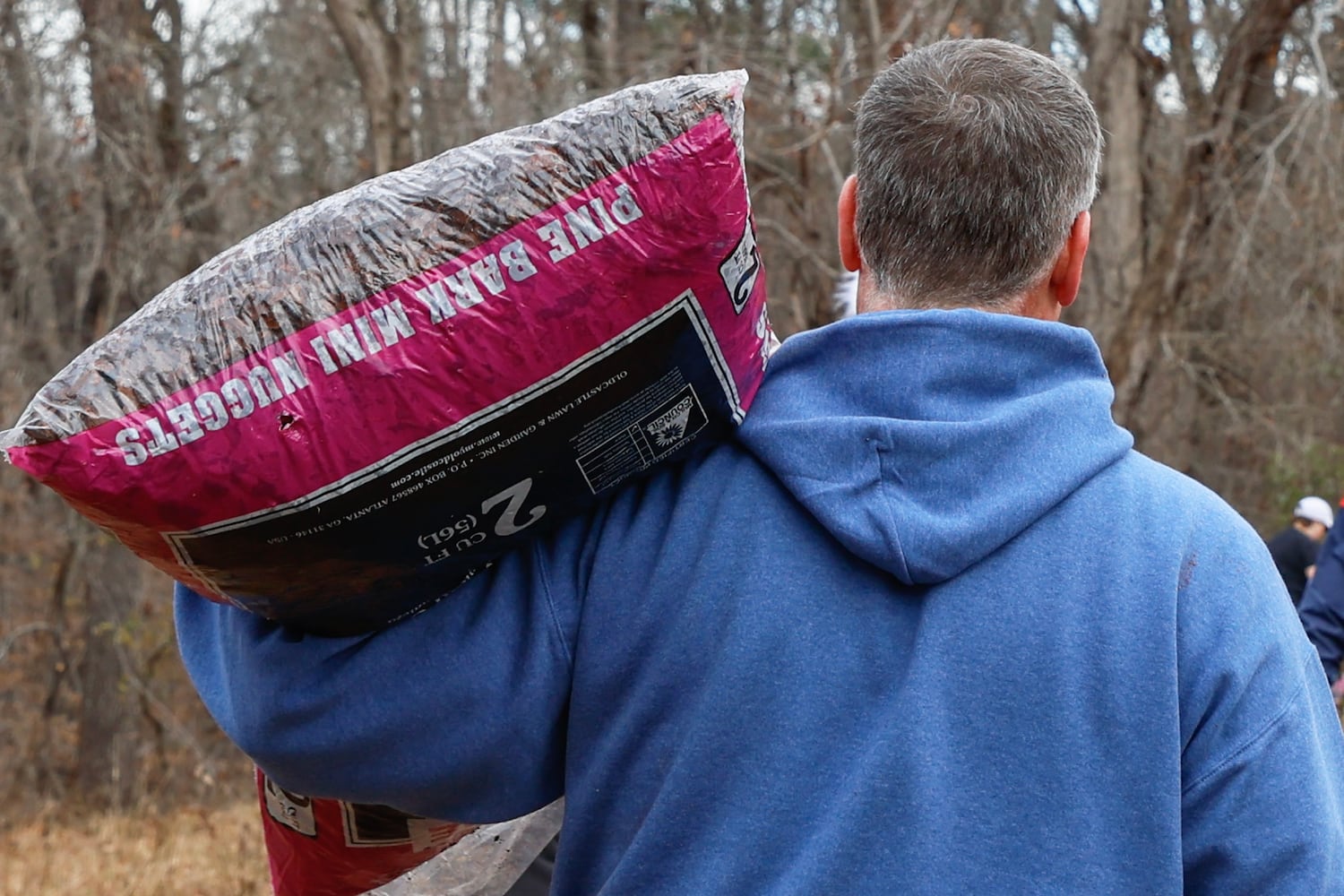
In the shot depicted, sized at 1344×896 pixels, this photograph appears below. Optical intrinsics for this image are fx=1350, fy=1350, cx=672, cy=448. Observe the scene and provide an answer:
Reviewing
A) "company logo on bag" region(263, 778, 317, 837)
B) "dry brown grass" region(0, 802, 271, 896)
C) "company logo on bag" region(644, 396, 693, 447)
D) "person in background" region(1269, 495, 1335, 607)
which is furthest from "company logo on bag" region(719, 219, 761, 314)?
"person in background" region(1269, 495, 1335, 607)

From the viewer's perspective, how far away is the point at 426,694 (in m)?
1.44

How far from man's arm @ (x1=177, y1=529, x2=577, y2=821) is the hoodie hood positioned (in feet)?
1.05

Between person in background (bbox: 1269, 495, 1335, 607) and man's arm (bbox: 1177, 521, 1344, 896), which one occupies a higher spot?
man's arm (bbox: 1177, 521, 1344, 896)

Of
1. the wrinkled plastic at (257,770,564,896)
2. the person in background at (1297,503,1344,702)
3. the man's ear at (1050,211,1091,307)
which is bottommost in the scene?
the person in background at (1297,503,1344,702)

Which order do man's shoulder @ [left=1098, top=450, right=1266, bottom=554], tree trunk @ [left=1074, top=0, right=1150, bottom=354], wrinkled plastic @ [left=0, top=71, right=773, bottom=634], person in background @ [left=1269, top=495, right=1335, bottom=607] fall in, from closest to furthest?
wrinkled plastic @ [left=0, top=71, right=773, bottom=634]
man's shoulder @ [left=1098, top=450, right=1266, bottom=554]
tree trunk @ [left=1074, top=0, right=1150, bottom=354]
person in background @ [left=1269, top=495, right=1335, bottom=607]

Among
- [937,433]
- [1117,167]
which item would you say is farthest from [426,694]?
[1117,167]

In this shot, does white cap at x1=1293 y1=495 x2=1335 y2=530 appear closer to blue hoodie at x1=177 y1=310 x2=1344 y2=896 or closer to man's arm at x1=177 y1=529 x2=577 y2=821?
blue hoodie at x1=177 y1=310 x2=1344 y2=896

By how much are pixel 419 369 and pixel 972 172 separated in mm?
609

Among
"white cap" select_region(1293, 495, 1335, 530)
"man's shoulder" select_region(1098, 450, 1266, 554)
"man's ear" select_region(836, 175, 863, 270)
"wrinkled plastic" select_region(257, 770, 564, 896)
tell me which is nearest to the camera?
"man's shoulder" select_region(1098, 450, 1266, 554)

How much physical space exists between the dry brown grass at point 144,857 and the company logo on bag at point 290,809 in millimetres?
3888

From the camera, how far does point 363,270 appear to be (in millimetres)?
Result: 1359

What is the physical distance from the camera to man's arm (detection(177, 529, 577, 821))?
1.45 m

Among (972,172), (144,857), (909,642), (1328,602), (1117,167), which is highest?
(972,172)

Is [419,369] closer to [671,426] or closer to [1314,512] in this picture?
[671,426]
